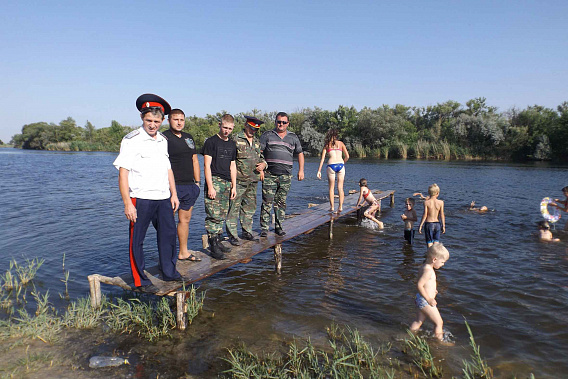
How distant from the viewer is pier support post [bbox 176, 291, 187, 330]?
14.9ft

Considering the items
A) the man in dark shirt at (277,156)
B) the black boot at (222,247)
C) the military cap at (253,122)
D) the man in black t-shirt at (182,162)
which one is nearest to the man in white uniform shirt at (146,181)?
the man in black t-shirt at (182,162)

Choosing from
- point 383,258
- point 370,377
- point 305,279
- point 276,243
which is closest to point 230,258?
point 276,243

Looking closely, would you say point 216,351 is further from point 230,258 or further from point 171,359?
point 230,258

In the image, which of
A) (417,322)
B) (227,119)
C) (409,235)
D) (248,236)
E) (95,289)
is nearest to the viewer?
(417,322)

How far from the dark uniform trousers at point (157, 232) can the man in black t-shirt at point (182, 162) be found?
71 cm

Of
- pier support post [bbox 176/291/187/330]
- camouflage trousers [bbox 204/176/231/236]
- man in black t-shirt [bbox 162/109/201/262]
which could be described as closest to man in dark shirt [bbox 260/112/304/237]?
camouflage trousers [bbox 204/176/231/236]

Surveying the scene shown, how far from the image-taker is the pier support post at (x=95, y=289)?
4.79 meters

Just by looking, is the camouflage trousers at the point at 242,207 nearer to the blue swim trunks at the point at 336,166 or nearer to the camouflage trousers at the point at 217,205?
the camouflage trousers at the point at 217,205

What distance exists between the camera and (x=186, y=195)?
5238mm

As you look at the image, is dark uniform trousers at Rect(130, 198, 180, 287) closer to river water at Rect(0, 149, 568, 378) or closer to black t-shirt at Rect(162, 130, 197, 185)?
black t-shirt at Rect(162, 130, 197, 185)

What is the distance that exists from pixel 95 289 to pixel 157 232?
1.40 meters

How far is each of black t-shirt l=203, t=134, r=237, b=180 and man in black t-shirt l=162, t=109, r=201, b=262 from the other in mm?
296

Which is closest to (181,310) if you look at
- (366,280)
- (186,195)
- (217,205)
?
(186,195)

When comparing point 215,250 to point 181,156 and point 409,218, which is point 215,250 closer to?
point 181,156
